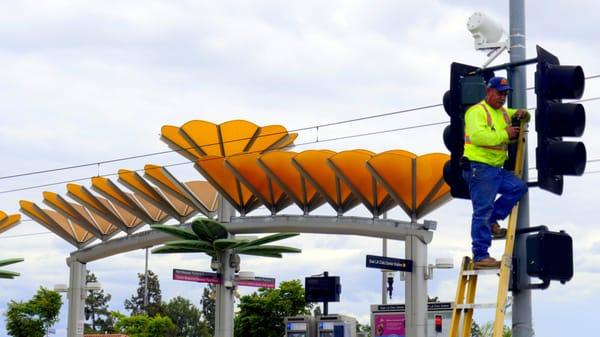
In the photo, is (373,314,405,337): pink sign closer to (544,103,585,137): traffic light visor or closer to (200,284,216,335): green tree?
(544,103,585,137): traffic light visor

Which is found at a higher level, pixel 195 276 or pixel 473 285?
pixel 195 276

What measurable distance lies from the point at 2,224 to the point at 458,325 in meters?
49.0

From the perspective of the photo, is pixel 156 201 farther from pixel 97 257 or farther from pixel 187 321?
pixel 187 321

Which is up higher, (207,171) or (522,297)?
(207,171)

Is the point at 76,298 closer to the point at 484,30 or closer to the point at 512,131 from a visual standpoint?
the point at 484,30

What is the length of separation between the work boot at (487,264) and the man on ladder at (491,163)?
11 centimetres

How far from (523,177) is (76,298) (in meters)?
44.7

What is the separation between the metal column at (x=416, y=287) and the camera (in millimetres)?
40356

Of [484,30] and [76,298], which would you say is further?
[76,298]

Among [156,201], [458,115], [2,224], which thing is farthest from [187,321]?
[458,115]

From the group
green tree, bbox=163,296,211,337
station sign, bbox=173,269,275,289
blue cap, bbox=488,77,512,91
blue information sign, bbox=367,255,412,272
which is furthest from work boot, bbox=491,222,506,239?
green tree, bbox=163,296,211,337

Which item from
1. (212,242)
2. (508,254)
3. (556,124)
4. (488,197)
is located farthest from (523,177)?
(212,242)

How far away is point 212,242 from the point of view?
141ft

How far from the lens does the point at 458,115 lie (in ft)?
34.2
